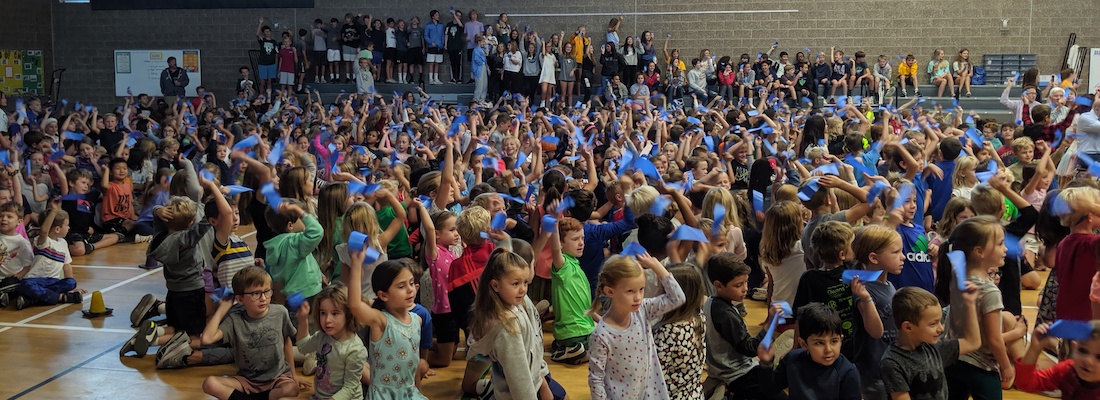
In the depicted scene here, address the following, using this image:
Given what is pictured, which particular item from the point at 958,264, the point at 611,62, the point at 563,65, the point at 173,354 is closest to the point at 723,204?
the point at 958,264

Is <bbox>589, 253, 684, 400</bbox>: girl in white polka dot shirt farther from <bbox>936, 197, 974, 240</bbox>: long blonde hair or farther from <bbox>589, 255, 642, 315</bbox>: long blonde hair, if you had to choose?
<bbox>936, 197, 974, 240</bbox>: long blonde hair

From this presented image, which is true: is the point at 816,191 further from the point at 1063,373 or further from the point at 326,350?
the point at 326,350

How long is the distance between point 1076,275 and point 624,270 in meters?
2.31

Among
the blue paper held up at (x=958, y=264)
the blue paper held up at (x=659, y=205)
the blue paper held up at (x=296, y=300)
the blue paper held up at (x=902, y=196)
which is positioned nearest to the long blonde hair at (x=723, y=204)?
the blue paper held up at (x=659, y=205)

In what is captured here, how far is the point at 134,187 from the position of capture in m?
11.0

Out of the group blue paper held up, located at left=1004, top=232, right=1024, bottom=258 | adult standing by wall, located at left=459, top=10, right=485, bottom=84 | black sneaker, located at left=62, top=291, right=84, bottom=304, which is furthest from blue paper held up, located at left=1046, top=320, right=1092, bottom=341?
adult standing by wall, located at left=459, top=10, right=485, bottom=84

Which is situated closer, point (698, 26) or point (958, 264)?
point (958, 264)

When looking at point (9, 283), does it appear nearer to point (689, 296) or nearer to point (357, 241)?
point (357, 241)

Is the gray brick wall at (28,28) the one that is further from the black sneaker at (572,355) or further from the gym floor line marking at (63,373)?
the black sneaker at (572,355)

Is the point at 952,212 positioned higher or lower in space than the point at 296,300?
higher

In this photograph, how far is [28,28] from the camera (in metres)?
22.6

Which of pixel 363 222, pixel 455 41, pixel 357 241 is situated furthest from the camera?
pixel 455 41

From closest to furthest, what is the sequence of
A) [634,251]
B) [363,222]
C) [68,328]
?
[634,251] < [363,222] < [68,328]

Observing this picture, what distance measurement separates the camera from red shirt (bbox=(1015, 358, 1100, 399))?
331cm
